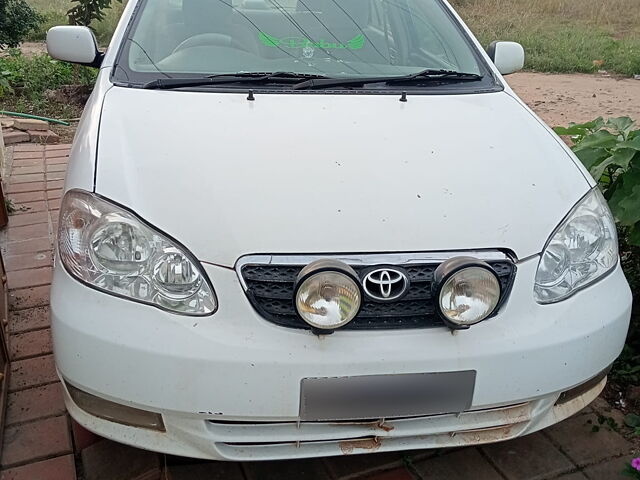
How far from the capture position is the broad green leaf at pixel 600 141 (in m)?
2.56

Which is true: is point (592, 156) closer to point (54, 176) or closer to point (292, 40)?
point (292, 40)

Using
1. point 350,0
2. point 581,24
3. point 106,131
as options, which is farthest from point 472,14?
point 106,131

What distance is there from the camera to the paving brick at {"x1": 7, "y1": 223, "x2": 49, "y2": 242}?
11.3 ft

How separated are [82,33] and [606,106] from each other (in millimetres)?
7635

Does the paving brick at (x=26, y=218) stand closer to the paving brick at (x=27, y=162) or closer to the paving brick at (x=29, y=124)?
the paving brick at (x=27, y=162)

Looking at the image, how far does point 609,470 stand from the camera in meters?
2.03

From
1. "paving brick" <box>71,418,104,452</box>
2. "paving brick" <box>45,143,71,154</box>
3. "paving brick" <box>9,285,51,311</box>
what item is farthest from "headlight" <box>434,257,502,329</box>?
"paving brick" <box>45,143,71,154</box>

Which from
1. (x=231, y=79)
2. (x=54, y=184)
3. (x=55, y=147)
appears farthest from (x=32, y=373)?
(x=55, y=147)

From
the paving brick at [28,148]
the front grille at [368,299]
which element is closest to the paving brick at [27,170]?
the paving brick at [28,148]

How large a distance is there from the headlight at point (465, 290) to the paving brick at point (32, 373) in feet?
5.09

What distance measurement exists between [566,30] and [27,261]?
13269mm

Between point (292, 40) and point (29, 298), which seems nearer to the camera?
point (292, 40)

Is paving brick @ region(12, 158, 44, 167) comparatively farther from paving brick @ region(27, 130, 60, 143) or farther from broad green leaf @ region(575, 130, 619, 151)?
broad green leaf @ region(575, 130, 619, 151)

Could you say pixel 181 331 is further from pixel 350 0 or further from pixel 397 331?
pixel 350 0
